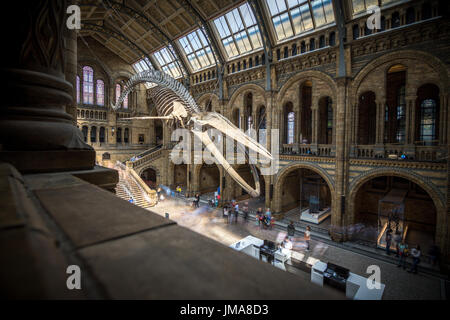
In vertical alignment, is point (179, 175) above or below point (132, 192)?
above

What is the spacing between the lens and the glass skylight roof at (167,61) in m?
20.6

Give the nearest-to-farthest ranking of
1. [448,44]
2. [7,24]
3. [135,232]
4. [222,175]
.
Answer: [135,232]
[7,24]
[448,44]
[222,175]

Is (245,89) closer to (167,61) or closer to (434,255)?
(167,61)

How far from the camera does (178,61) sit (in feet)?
64.0

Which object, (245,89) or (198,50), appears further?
(198,50)

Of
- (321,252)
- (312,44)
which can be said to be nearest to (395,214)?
(321,252)

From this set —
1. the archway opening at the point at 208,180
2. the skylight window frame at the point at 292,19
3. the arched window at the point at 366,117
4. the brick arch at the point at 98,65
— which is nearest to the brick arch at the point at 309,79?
the skylight window frame at the point at 292,19

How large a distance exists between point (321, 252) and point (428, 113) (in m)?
11.1

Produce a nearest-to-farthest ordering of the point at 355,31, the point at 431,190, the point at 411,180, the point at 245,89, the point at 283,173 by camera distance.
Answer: the point at 431,190, the point at 411,180, the point at 355,31, the point at 283,173, the point at 245,89

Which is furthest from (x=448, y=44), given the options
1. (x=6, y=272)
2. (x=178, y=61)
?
(x=178, y=61)

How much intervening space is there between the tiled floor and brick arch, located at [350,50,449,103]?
7340 mm

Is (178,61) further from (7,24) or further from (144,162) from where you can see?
(7,24)

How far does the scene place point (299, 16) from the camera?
12539 mm
